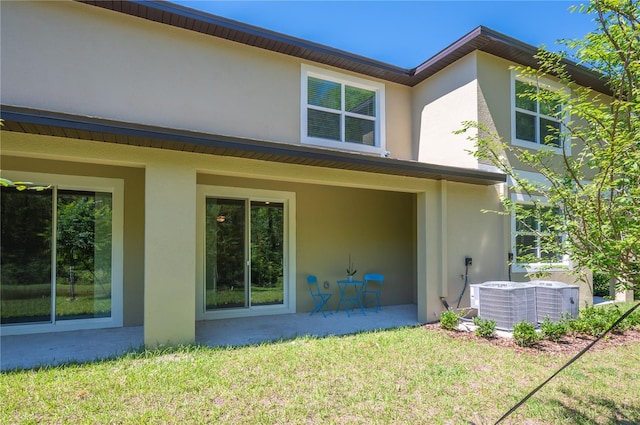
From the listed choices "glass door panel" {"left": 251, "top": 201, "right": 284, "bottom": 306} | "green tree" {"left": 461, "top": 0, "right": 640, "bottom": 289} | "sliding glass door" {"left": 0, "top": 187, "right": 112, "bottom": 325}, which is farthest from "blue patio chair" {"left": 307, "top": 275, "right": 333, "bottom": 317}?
"green tree" {"left": 461, "top": 0, "right": 640, "bottom": 289}

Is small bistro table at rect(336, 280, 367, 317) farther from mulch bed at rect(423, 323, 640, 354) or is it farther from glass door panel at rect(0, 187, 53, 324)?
glass door panel at rect(0, 187, 53, 324)

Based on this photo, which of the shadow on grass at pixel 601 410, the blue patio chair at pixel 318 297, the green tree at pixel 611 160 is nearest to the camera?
the green tree at pixel 611 160

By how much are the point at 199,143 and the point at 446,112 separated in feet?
21.8

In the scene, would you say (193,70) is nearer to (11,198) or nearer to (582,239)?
(11,198)

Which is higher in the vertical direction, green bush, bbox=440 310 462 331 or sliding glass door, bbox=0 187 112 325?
sliding glass door, bbox=0 187 112 325

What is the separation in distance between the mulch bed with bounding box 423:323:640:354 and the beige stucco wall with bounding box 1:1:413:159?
5531 mm

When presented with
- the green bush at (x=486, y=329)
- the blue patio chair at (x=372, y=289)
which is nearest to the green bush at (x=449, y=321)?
the green bush at (x=486, y=329)

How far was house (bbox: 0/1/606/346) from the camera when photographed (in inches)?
234

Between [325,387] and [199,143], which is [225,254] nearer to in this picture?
[199,143]

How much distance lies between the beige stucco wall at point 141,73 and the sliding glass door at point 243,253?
1.80 meters

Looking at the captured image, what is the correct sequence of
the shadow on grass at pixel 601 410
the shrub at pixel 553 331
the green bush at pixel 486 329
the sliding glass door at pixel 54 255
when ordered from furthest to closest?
the sliding glass door at pixel 54 255
the green bush at pixel 486 329
the shrub at pixel 553 331
the shadow on grass at pixel 601 410

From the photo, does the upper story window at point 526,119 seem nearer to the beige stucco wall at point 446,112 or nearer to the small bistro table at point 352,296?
the beige stucco wall at point 446,112

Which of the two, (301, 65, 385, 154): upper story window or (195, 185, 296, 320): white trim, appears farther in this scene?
(301, 65, 385, 154): upper story window

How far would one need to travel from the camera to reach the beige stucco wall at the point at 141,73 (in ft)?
20.9
